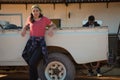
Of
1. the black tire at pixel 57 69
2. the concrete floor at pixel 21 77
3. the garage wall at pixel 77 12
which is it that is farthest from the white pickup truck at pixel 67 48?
the garage wall at pixel 77 12

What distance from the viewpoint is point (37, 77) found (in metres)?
8.81

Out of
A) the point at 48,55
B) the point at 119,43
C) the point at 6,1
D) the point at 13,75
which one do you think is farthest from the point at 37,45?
the point at 6,1

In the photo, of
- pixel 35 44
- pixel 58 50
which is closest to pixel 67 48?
pixel 58 50

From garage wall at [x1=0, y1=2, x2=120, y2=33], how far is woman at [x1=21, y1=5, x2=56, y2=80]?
6.75m

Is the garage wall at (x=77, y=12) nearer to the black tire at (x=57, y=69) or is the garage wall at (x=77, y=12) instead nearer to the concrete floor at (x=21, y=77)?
the concrete floor at (x=21, y=77)

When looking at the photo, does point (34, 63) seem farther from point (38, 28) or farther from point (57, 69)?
point (38, 28)

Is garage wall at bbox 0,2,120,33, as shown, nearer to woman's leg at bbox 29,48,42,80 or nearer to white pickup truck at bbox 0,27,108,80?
white pickup truck at bbox 0,27,108,80

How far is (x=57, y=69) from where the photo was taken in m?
8.89

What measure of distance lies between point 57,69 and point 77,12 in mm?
6892

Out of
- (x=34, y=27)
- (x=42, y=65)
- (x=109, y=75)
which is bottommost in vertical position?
(x=109, y=75)

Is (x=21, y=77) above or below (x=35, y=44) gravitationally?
below

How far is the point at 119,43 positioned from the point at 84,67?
2.32 meters

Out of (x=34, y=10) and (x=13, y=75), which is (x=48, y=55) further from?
(x=13, y=75)

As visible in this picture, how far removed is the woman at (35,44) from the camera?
862 cm
